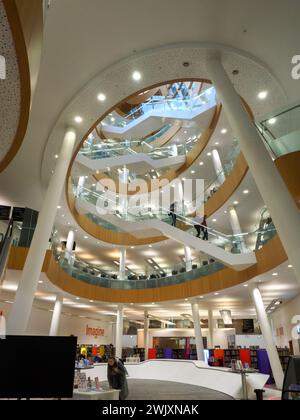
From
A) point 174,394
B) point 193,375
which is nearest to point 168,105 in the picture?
point 193,375

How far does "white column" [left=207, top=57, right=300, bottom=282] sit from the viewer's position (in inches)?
194

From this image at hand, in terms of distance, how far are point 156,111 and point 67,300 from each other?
14302mm

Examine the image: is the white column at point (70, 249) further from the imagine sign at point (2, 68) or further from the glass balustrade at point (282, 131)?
the imagine sign at point (2, 68)

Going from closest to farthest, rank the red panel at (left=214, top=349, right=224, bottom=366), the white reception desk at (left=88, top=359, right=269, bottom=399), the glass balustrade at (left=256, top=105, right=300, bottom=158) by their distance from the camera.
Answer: the glass balustrade at (left=256, top=105, right=300, bottom=158)
the white reception desk at (left=88, top=359, right=269, bottom=399)
the red panel at (left=214, top=349, right=224, bottom=366)

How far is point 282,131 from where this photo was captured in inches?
258

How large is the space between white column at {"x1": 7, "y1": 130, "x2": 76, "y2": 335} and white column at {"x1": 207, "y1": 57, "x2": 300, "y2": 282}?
470cm

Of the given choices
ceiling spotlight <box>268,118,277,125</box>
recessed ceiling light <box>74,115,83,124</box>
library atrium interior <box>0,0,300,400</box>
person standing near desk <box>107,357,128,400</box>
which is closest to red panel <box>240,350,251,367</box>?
library atrium interior <box>0,0,300,400</box>

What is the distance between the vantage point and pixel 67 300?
62.1 feet

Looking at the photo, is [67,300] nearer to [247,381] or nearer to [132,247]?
[132,247]

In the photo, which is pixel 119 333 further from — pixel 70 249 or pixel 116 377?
pixel 116 377

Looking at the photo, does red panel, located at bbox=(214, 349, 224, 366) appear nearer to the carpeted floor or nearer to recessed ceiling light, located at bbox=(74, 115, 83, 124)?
the carpeted floor

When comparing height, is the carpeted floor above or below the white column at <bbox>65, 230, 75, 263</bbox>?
below

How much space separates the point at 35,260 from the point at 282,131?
638 centimetres
